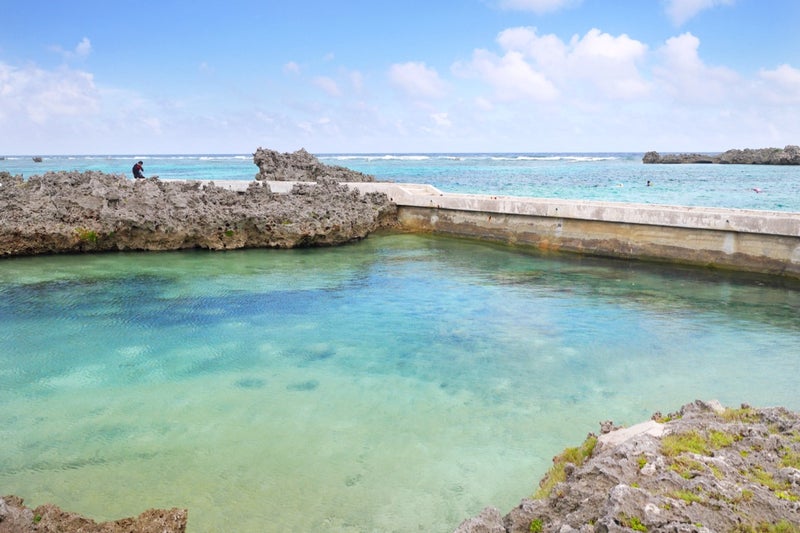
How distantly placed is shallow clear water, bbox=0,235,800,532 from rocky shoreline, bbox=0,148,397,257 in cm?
237

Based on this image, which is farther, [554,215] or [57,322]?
[554,215]

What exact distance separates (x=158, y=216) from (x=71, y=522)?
13258 mm

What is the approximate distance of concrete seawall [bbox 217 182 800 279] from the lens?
1273cm

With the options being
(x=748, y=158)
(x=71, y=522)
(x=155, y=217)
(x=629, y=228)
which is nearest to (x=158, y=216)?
(x=155, y=217)

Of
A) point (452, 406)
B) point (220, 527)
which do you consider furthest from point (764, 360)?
point (220, 527)

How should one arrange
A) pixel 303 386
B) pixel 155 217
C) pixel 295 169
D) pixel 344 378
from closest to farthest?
pixel 303 386 < pixel 344 378 < pixel 155 217 < pixel 295 169

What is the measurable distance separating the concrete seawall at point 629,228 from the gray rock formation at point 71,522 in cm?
1349

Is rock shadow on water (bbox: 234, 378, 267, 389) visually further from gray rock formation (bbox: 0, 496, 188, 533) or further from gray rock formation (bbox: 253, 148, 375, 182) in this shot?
gray rock formation (bbox: 253, 148, 375, 182)

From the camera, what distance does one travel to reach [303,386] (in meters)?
6.84

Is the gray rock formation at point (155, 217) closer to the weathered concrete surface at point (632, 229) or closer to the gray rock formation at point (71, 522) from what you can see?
the weathered concrete surface at point (632, 229)

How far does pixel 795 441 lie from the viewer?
3609 millimetres

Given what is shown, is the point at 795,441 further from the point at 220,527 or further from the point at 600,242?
the point at 600,242

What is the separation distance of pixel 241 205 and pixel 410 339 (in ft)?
32.2

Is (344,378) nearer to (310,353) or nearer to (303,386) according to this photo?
(303,386)
